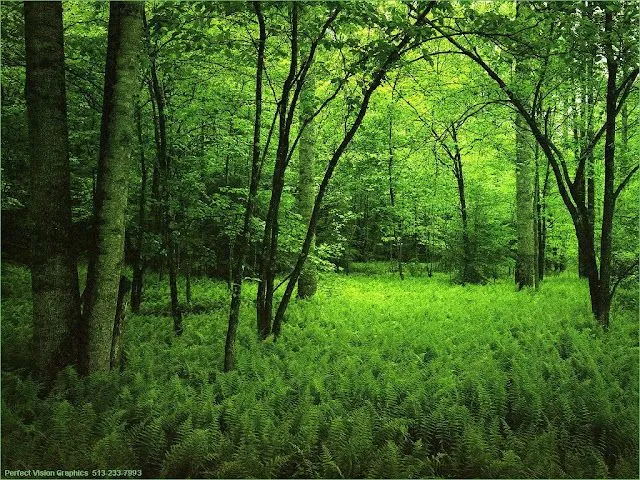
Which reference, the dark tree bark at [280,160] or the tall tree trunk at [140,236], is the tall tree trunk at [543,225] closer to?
the dark tree bark at [280,160]

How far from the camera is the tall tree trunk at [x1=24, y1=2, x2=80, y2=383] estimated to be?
18.3ft

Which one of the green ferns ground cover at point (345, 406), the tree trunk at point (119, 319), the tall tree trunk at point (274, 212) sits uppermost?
the tall tree trunk at point (274, 212)

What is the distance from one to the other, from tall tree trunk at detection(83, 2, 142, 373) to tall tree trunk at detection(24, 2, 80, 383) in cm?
44

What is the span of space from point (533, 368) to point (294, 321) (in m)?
5.25

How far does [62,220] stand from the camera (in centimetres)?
578

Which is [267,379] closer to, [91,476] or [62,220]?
[91,476]

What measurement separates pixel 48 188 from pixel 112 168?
0.95 m

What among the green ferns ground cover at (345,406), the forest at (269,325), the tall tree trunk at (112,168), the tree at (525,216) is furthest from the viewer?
the tree at (525,216)

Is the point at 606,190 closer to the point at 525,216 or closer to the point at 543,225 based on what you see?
the point at 525,216

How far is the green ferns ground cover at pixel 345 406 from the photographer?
418 centimetres

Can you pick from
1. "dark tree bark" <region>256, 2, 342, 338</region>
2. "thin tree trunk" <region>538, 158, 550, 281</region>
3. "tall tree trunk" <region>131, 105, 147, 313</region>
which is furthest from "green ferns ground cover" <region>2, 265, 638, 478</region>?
"thin tree trunk" <region>538, 158, 550, 281</region>

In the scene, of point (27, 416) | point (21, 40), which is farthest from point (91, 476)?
point (21, 40)

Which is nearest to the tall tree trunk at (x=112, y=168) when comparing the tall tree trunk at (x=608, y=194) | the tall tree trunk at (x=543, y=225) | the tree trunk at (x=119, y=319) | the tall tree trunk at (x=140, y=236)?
the tree trunk at (x=119, y=319)

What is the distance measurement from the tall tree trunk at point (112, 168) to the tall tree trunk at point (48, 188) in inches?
17.2
